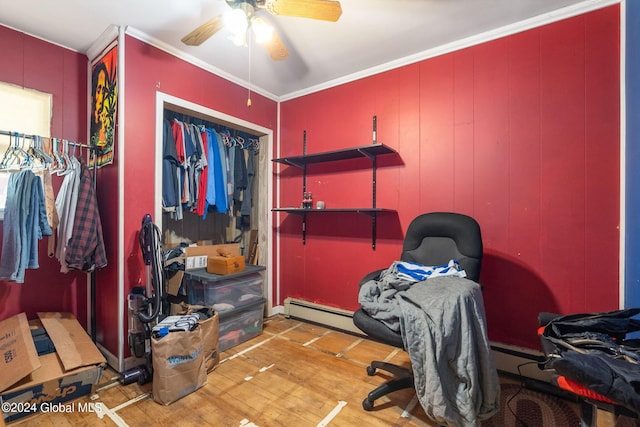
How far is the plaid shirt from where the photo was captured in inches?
73.2

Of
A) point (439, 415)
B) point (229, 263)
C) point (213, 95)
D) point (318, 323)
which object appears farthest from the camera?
point (318, 323)

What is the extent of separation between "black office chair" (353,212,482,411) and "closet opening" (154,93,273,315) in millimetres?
1479

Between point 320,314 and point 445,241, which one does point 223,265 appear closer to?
point 320,314

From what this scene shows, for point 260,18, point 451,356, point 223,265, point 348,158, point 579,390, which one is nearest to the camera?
point 579,390

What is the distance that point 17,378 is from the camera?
4.82 ft

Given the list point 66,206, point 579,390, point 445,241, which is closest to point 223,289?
point 66,206

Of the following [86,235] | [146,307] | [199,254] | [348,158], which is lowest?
[146,307]

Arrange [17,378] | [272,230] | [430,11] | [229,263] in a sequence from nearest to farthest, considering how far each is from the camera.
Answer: [17,378] < [430,11] < [229,263] < [272,230]

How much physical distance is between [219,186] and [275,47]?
1.46m

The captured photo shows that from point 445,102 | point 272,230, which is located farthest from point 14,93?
point 445,102

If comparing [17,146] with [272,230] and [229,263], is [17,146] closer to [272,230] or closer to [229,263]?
[229,263]

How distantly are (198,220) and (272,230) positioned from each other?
899mm

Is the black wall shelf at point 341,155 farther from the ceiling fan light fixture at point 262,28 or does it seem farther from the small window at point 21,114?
the small window at point 21,114

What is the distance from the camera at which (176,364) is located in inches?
64.6
